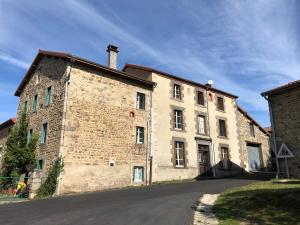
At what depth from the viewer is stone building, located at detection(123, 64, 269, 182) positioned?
60.2 feet

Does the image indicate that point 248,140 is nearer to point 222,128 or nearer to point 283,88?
point 222,128

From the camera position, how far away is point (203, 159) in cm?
2062

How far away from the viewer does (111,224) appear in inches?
264

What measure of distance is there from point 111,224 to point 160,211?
70.8 inches

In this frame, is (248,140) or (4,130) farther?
(248,140)

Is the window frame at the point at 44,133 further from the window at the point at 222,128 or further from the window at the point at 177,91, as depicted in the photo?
the window at the point at 222,128

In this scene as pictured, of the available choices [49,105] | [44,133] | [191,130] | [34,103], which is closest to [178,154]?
[191,130]

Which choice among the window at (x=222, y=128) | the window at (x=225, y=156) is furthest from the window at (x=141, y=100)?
the window at (x=225, y=156)

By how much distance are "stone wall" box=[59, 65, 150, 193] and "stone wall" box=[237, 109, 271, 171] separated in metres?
10.0

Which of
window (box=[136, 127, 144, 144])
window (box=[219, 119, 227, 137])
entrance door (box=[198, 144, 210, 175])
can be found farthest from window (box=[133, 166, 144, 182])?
window (box=[219, 119, 227, 137])

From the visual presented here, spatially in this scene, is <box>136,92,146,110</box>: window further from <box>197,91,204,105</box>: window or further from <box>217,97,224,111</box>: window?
<box>217,97,224,111</box>: window

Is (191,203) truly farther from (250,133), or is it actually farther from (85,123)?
(250,133)

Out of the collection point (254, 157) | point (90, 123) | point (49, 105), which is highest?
point (49, 105)

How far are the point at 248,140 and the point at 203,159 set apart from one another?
595cm
